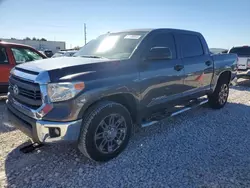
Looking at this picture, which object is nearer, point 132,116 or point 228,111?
point 132,116

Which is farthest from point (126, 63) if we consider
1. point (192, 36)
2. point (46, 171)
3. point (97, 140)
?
point (192, 36)

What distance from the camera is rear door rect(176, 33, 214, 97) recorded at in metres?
4.73

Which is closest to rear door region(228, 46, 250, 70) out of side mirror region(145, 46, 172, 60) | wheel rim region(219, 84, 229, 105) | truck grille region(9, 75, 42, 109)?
wheel rim region(219, 84, 229, 105)

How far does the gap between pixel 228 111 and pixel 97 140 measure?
4.30 meters

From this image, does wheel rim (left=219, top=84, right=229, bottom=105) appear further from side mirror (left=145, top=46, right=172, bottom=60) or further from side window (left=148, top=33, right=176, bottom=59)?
side mirror (left=145, top=46, right=172, bottom=60)

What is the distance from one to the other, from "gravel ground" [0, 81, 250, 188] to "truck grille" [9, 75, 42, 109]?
0.91 meters

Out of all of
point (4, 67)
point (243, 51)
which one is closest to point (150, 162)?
point (4, 67)

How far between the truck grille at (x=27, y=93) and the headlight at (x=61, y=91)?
0.18m

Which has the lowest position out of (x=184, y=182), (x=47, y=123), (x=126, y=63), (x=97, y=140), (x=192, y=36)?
(x=184, y=182)

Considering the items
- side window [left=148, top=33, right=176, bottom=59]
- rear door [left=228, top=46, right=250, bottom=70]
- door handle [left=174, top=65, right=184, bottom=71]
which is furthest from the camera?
rear door [left=228, top=46, right=250, bottom=70]

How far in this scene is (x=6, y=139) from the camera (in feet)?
13.7

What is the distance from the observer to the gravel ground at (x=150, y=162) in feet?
9.61

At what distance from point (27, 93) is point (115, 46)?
1.70 m

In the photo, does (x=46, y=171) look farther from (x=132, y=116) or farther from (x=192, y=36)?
(x=192, y=36)
